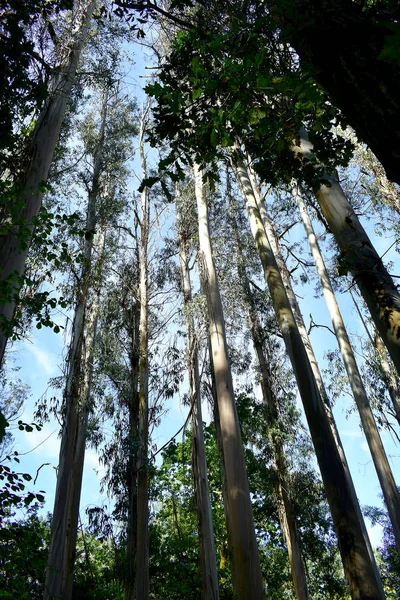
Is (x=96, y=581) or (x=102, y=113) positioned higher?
(x=102, y=113)

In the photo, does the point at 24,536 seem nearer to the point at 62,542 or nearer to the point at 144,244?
the point at 62,542

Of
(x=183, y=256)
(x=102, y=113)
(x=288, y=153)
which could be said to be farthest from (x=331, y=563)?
(x=102, y=113)

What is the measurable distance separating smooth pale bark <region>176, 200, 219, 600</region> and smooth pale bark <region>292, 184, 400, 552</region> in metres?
3.44

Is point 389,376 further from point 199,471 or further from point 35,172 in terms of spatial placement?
point 35,172

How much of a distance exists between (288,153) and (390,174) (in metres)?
1.40

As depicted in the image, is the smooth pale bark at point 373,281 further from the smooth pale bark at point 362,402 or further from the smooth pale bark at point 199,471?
the smooth pale bark at point 199,471

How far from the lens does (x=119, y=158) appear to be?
39.9ft

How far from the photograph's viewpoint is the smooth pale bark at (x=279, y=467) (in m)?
8.40

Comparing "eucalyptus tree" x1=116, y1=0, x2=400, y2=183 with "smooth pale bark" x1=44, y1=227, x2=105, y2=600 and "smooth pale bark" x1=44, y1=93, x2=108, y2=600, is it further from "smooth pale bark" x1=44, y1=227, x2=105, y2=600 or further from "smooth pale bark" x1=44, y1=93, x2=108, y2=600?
"smooth pale bark" x1=44, y1=227, x2=105, y2=600

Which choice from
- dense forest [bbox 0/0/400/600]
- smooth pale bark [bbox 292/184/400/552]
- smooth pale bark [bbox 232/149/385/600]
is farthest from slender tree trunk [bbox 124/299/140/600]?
smooth pale bark [bbox 232/149/385/600]

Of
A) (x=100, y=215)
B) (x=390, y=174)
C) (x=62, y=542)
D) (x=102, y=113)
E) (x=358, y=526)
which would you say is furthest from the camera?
(x=102, y=113)

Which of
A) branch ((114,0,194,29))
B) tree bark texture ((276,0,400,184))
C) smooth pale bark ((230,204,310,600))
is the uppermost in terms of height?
smooth pale bark ((230,204,310,600))

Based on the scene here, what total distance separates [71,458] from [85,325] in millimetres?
3337

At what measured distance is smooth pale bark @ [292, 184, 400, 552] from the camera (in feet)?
27.4
